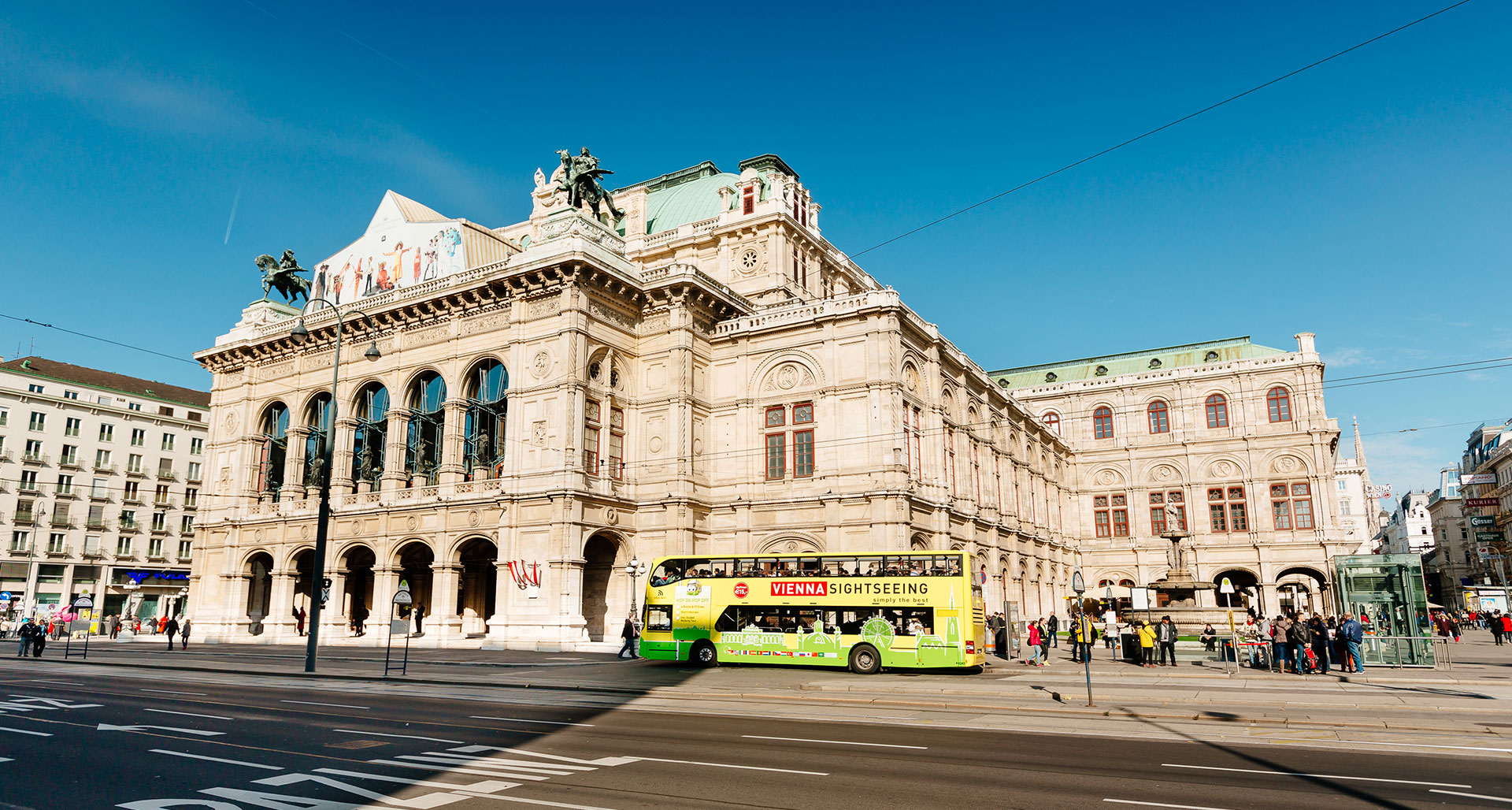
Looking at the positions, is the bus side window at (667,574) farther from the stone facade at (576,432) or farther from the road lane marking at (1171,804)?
the road lane marking at (1171,804)

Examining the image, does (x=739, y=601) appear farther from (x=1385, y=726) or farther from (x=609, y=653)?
(x=1385, y=726)

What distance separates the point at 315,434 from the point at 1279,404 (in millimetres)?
65670

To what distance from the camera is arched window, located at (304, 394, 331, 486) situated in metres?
50.8

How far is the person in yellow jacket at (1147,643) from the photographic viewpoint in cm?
2941

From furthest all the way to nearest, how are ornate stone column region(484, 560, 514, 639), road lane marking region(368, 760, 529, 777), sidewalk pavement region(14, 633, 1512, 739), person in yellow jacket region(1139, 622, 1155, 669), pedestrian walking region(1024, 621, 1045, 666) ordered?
ornate stone column region(484, 560, 514, 639)
pedestrian walking region(1024, 621, 1045, 666)
person in yellow jacket region(1139, 622, 1155, 669)
sidewalk pavement region(14, 633, 1512, 739)
road lane marking region(368, 760, 529, 777)

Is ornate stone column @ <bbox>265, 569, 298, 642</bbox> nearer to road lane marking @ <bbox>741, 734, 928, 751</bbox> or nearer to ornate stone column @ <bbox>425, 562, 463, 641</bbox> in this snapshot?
ornate stone column @ <bbox>425, 562, 463, 641</bbox>

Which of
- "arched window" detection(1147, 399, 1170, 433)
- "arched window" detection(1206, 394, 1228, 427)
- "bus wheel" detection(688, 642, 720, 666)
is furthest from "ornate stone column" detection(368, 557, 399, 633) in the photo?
"arched window" detection(1206, 394, 1228, 427)

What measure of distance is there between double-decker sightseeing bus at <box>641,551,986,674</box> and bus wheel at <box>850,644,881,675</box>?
27mm

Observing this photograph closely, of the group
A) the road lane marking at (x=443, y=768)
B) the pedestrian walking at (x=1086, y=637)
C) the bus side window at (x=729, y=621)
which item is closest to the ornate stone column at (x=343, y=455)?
the bus side window at (x=729, y=621)

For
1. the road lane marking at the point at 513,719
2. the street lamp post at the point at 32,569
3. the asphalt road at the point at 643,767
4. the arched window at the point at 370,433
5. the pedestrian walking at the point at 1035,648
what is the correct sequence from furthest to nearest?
1. the street lamp post at the point at 32,569
2. the arched window at the point at 370,433
3. the pedestrian walking at the point at 1035,648
4. the road lane marking at the point at 513,719
5. the asphalt road at the point at 643,767

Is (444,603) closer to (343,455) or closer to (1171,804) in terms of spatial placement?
(343,455)

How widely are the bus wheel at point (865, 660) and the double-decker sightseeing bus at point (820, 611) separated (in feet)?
0.09

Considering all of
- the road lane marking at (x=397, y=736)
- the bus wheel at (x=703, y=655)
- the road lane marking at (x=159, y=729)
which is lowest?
the road lane marking at (x=397, y=736)

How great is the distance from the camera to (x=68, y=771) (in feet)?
35.9
